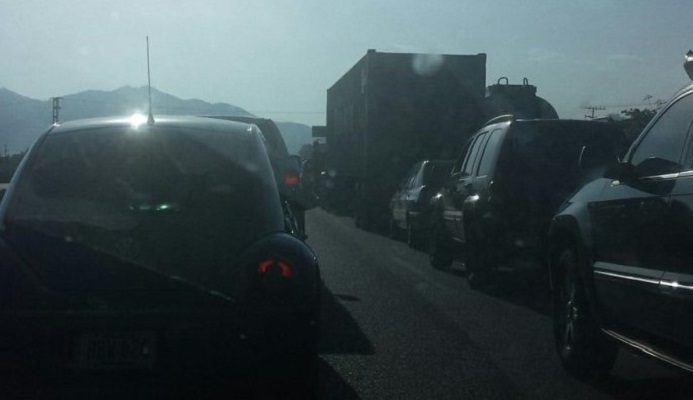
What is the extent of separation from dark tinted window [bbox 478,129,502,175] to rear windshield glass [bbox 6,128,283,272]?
624 centimetres

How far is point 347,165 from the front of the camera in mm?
31719

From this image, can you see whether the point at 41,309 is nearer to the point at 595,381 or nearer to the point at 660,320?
the point at 660,320

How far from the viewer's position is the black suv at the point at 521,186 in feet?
38.6

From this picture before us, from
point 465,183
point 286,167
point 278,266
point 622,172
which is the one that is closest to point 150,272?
point 278,266

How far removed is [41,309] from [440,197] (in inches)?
402

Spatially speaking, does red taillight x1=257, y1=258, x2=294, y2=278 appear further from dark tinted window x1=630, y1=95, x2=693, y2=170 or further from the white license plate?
dark tinted window x1=630, y1=95, x2=693, y2=170

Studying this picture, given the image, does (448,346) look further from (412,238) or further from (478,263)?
(412,238)

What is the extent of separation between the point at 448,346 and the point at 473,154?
529cm

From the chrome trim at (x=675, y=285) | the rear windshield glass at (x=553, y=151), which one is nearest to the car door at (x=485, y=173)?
the rear windshield glass at (x=553, y=151)

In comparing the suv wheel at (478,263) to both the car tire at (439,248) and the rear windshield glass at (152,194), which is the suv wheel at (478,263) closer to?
the car tire at (439,248)

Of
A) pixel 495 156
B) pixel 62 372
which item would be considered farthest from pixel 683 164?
pixel 495 156

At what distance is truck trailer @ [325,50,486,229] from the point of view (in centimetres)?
2477

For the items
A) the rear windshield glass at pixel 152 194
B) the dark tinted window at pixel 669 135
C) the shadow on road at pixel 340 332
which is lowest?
the shadow on road at pixel 340 332

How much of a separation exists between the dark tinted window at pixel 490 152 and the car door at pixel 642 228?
510cm
